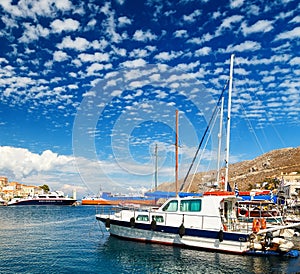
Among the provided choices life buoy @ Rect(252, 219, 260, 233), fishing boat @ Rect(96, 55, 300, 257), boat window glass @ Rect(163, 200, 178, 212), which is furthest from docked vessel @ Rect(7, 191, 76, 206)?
life buoy @ Rect(252, 219, 260, 233)

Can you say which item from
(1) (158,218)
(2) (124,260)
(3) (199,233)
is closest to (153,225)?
(1) (158,218)

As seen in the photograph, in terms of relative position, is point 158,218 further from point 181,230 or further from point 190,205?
point 190,205

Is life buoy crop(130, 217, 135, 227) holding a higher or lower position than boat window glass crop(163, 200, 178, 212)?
lower

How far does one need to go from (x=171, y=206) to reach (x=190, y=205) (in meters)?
1.76

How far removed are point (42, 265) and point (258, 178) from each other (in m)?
130

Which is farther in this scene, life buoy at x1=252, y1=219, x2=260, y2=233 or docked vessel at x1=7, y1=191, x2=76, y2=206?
docked vessel at x1=7, y1=191, x2=76, y2=206

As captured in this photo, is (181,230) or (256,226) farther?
(181,230)

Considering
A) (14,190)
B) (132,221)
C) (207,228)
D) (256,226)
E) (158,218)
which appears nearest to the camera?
(256,226)

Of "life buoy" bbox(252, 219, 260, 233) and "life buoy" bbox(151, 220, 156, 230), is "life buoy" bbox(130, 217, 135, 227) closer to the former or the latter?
"life buoy" bbox(151, 220, 156, 230)

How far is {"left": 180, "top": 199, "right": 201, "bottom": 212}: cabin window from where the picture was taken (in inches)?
1012

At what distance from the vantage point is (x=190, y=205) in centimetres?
2612

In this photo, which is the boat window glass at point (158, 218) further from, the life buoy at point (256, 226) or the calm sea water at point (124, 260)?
the life buoy at point (256, 226)

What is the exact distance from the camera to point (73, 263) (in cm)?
2144

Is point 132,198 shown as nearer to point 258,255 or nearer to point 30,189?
point 30,189
